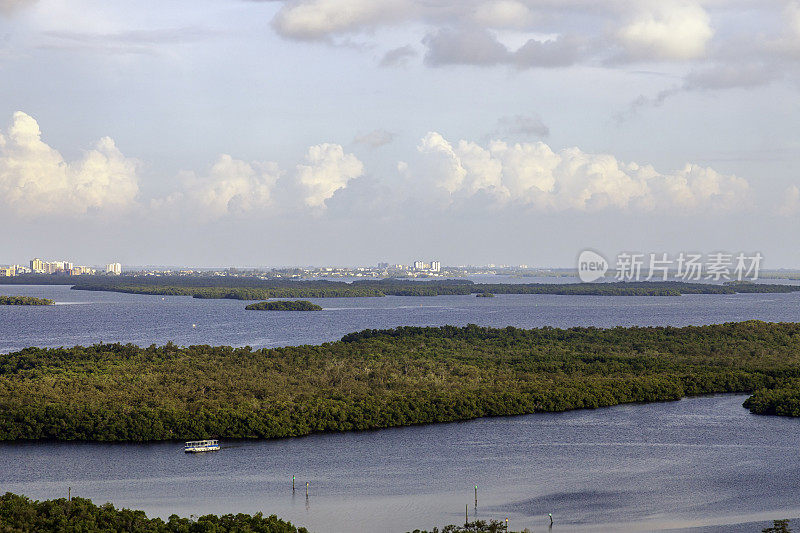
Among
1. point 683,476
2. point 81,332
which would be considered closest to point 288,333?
point 81,332

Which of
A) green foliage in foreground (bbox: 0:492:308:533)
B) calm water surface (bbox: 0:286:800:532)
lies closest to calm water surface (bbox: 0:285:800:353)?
calm water surface (bbox: 0:286:800:532)

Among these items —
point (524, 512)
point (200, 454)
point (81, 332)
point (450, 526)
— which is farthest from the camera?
point (81, 332)

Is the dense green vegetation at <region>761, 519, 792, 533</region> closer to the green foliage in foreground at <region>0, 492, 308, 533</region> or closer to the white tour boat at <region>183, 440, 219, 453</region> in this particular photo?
the green foliage in foreground at <region>0, 492, 308, 533</region>

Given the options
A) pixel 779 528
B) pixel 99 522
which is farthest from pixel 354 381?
pixel 779 528

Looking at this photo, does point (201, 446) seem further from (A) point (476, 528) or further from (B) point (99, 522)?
(A) point (476, 528)

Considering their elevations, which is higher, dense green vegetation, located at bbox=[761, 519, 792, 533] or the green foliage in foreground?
the green foliage in foreground

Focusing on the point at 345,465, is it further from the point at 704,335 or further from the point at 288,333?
the point at 288,333

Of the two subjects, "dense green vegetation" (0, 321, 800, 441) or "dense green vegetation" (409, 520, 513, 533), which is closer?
"dense green vegetation" (409, 520, 513, 533)
